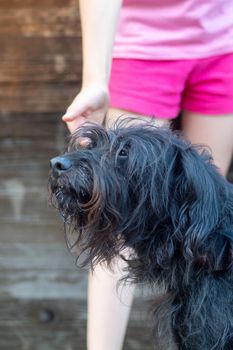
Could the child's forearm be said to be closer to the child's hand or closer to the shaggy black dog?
the child's hand

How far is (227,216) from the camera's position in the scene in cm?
171

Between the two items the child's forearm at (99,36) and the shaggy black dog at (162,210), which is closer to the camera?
the shaggy black dog at (162,210)

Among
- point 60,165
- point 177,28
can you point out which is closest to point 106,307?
point 60,165

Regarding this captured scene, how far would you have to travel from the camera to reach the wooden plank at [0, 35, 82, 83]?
2.75m

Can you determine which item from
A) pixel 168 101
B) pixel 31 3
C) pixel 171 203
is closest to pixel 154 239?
pixel 171 203

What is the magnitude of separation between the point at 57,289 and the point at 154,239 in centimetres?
140

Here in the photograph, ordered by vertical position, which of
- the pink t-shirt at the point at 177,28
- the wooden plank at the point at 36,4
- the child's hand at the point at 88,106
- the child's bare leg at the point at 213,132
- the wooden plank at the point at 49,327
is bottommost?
the wooden plank at the point at 49,327

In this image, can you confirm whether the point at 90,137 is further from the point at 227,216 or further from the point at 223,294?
the point at 223,294

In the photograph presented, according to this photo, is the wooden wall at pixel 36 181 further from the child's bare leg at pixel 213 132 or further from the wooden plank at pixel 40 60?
the child's bare leg at pixel 213 132

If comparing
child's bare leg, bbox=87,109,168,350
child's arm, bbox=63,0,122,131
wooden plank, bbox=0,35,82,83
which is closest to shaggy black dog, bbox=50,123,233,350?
child's arm, bbox=63,0,122,131

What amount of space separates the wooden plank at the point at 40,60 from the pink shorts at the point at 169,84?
551 mm

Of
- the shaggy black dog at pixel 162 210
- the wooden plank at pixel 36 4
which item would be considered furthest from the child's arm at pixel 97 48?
the wooden plank at pixel 36 4

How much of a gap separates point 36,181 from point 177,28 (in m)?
1.02

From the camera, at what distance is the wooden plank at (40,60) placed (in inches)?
108
